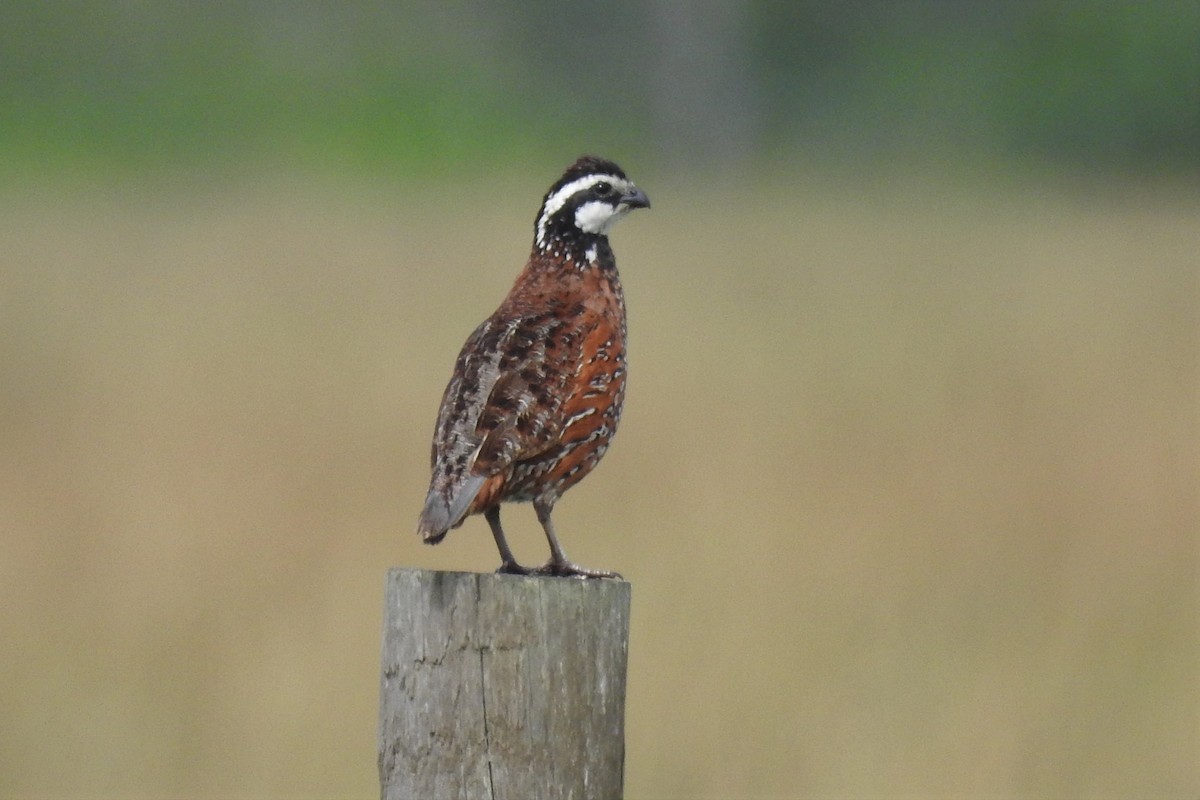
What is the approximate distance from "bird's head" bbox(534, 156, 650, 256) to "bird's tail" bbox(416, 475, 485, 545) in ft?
3.78

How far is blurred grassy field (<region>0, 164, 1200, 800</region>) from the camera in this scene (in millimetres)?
6398

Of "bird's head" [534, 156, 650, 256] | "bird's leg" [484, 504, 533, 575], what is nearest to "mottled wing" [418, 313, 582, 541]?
"bird's leg" [484, 504, 533, 575]

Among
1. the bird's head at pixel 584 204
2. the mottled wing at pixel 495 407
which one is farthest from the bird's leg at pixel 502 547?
the bird's head at pixel 584 204

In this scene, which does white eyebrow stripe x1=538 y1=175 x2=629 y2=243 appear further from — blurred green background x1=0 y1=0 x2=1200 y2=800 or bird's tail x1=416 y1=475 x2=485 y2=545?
blurred green background x1=0 y1=0 x2=1200 y2=800

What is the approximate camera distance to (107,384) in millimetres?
9078

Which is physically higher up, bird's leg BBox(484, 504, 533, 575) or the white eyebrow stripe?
the white eyebrow stripe

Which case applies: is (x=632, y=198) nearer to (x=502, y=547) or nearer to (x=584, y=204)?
(x=584, y=204)

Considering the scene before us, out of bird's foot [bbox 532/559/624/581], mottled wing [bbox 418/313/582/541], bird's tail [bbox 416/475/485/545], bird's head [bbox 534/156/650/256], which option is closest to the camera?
bird's tail [bbox 416/475/485/545]

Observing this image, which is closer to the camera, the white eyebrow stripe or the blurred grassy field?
the white eyebrow stripe

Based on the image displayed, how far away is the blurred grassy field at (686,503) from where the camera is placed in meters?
6.40

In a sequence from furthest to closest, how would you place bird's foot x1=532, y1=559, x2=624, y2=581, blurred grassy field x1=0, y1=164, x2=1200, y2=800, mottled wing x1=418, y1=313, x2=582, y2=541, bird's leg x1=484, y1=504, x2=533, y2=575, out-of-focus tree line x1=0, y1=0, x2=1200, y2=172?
out-of-focus tree line x1=0, y1=0, x2=1200, y2=172
blurred grassy field x1=0, y1=164, x2=1200, y2=800
bird's foot x1=532, y1=559, x2=624, y2=581
bird's leg x1=484, y1=504, x2=533, y2=575
mottled wing x1=418, y1=313, x2=582, y2=541

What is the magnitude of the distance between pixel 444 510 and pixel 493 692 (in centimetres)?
76

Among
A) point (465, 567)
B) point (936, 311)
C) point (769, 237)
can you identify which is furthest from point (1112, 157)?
point (465, 567)

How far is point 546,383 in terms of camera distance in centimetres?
455
